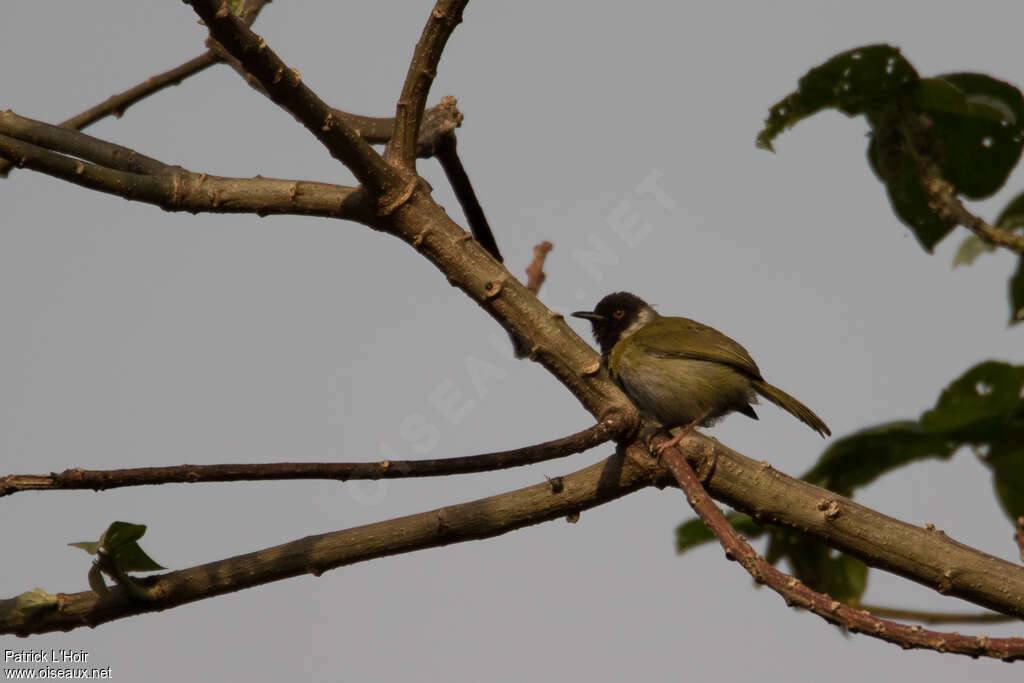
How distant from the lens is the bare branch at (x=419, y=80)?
114 inches

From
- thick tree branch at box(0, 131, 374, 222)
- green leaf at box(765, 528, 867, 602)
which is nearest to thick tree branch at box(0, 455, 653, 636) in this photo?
thick tree branch at box(0, 131, 374, 222)

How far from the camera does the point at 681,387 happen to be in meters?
5.37

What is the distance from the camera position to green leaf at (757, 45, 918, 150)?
3.34 metres

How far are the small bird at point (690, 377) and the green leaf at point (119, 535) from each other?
284cm

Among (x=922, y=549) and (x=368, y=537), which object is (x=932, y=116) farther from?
(x=368, y=537)

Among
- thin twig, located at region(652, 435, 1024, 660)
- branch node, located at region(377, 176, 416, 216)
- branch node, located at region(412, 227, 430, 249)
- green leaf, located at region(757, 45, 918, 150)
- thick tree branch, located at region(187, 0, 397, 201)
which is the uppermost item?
green leaf, located at region(757, 45, 918, 150)

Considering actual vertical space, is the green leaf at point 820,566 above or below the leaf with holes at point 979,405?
below

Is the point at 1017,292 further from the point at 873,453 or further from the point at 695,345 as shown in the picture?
the point at 695,345

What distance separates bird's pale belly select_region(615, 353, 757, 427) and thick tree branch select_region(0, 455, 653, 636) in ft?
7.94

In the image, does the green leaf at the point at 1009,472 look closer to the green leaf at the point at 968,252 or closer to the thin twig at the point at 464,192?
the green leaf at the point at 968,252

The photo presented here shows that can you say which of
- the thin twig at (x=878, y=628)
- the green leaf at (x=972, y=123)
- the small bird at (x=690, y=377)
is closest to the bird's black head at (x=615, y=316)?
the small bird at (x=690, y=377)

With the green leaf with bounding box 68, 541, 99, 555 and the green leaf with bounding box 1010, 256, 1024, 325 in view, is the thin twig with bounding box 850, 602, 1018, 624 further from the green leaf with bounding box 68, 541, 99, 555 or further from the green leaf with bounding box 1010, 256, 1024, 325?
the green leaf with bounding box 68, 541, 99, 555

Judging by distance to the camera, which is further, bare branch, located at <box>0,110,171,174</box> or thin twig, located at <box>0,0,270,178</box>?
thin twig, located at <box>0,0,270,178</box>

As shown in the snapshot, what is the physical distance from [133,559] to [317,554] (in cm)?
48
